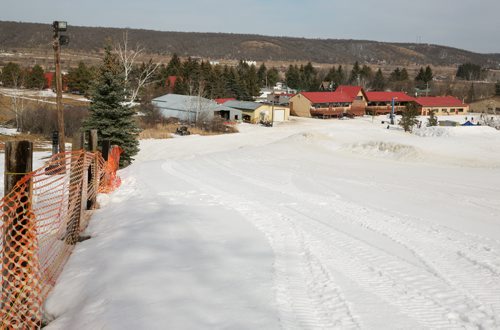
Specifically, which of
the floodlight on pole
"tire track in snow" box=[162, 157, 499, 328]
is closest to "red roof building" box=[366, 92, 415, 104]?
the floodlight on pole

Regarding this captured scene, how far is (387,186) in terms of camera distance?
45.5 feet

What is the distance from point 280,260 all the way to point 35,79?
7728 cm

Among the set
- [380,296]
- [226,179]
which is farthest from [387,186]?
[380,296]

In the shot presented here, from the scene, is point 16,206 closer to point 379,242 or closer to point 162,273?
point 162,273

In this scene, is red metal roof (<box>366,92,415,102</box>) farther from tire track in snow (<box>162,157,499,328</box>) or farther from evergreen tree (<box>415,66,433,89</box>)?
tire track in snow (<box>162,157,499,328</box>)

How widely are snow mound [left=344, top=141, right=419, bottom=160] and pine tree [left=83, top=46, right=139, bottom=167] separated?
50.1 feet

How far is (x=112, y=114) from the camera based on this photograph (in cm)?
2150

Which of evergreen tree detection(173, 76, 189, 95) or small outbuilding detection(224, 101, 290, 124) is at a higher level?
evergreen tree detection(173, 76, 189, 95)

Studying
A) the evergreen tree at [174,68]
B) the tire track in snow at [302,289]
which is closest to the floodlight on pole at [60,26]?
the tire track in snow at [302,289]

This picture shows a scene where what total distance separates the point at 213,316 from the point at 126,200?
6.00 m

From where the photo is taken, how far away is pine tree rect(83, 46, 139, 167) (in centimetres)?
2136

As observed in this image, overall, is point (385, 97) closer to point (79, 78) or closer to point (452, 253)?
point (79, 78)

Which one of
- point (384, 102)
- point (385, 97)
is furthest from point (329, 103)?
point (385, 97)

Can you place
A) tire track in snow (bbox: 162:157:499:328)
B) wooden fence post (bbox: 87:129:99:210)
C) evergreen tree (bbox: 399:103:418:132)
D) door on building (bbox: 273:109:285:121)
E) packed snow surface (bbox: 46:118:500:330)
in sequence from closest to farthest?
packed snow surface (bbox: 46:118:500:330) → tire track in snow (bbox: 162:157:499:328) → wooden fence post (bbox: 87:129:99:210) → evergreen tree (bbox: 399:103:418:132) → door on building (bbox: 273:109:285:121)
